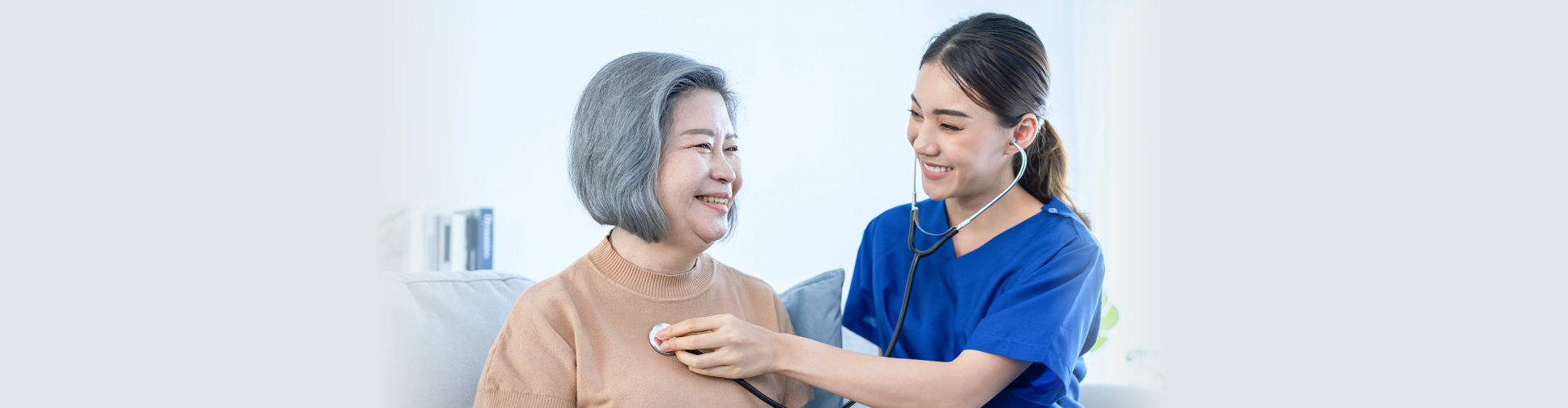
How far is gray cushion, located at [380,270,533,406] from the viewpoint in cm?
123

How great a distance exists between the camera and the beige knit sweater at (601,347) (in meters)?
1.03

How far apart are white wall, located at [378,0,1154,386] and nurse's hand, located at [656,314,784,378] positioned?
1.20 metres

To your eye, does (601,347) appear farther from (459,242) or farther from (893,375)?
(459,242)

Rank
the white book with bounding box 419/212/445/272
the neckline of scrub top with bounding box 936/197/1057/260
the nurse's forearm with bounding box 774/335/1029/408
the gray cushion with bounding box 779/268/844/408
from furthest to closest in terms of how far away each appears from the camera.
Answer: the white book with bounding box 419/212/445/272 → the gray cushion with bounding box 779/268/844/408 → the neckline of scrub top with bounding box 936/197/1057/260 → the nurse's forearm with bounding box 774/335/1029/408

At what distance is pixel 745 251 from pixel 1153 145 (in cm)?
135

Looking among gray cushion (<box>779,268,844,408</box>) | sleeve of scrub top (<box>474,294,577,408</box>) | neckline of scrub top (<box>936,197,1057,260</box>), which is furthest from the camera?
gray cushion (<box>779,268,844,408</box>)

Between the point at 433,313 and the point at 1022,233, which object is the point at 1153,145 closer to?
the point at 1022,233

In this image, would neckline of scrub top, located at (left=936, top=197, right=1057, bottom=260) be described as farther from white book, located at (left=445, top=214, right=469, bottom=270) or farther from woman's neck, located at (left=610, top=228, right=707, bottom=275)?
white book, located at (left=445, top=214, right=469, bottom=270)

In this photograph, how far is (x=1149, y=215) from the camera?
2.87 metres

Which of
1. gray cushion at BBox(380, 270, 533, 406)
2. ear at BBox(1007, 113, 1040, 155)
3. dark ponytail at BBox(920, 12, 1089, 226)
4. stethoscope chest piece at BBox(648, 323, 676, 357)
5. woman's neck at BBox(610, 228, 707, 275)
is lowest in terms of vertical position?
gray cushion at BBox(380, 270, 533, 406)

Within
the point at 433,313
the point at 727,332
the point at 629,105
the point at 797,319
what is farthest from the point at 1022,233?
the point at 433,313

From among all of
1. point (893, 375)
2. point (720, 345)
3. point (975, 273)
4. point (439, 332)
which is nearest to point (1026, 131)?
point (975, 273)

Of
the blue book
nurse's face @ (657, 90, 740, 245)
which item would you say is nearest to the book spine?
the blue book

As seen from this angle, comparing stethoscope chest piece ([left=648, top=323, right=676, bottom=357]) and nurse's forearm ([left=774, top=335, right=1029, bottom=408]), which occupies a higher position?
stethoscope chest piece ([left=648, top=323, right=676, bottom=357])
